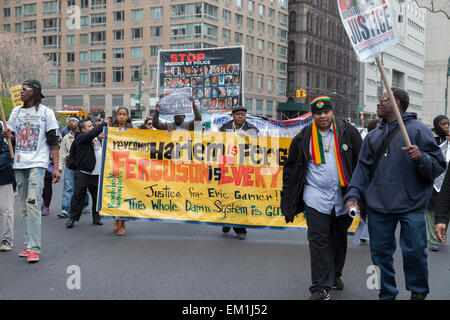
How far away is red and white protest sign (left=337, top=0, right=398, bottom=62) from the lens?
13.7ft

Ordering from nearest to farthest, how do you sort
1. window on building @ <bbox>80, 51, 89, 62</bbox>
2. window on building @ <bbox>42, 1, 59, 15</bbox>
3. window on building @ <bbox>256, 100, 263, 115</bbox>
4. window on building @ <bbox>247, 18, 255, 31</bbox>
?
window on building @ <bbox>247, 18, 255, 31</bbox>, window on building @ <bbox>80, 51, 89, 62</bbox>, window on building @ <bbox>256, 100, 263, 115</bbox>, window on building @ <bbox>42, 1, 59, 15</bbox>

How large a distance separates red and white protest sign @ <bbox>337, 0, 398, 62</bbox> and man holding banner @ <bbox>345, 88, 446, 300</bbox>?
1.50ft

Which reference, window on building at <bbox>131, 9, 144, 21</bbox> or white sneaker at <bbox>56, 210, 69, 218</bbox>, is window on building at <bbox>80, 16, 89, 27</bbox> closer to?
window on building at <bbox>131, 9, 144, 21</bbox>

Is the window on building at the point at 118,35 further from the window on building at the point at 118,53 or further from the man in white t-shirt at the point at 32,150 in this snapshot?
the man in white t-shirt at the point at 32,150

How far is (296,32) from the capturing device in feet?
266

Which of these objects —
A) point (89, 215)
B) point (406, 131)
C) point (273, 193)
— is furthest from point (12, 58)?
point (406, 131)

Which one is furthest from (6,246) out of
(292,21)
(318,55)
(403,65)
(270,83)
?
(403,65)

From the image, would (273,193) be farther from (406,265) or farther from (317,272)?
(406,265)

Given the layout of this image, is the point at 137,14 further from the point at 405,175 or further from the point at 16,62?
the point at 405,175

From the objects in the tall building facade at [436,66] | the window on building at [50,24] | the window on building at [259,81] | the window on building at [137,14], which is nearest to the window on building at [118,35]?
the window on building at [137,14]

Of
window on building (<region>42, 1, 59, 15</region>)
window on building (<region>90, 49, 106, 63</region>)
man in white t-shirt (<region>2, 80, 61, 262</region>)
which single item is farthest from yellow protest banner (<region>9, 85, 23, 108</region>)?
window on building (<region>42, 1, 59, 15</region>)

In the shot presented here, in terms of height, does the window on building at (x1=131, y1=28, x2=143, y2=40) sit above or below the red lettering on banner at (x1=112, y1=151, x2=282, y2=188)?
above

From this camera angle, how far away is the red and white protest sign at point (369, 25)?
13.7 feet

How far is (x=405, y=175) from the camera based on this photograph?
14.0 ft
